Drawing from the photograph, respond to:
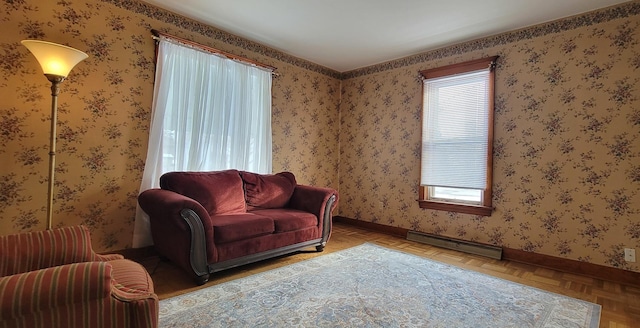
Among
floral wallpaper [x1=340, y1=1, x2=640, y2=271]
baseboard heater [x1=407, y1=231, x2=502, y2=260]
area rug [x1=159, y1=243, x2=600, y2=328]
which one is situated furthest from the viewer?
baseboard heater [x1=407, y1=231, x2=502, y2=260]

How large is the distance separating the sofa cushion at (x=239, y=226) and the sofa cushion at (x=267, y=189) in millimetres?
425

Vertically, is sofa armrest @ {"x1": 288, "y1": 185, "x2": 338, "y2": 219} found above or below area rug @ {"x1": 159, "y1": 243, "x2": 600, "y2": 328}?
above

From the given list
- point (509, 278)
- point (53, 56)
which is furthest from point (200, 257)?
point (509, 278)

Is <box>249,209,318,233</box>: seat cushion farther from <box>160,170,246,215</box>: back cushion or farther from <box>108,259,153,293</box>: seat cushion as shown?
<box>108,259,153,293</box>: seat cushion

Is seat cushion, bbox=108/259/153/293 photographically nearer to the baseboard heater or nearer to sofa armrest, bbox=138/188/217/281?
sofa armrest, bbox=138/188/217/281

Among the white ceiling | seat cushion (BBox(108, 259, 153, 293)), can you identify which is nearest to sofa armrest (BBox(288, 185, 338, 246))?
the white ceiling

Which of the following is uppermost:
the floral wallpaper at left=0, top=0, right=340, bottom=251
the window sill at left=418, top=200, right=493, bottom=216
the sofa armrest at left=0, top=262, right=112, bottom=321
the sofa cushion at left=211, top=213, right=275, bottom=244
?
the floral wallpaper at left=0, top=0, right=340, bottom=251

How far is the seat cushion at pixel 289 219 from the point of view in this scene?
301cm

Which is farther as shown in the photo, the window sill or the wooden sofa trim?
the window sill

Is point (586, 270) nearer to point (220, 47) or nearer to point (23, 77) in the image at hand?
point (220, 47)

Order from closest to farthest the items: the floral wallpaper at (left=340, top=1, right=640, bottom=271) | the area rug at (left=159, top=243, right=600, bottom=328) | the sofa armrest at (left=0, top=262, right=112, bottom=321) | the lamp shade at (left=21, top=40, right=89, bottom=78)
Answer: the sofa armrest at (left=0, top=262, right=112, bottom=321) < the area rug at (left=159, top=243, right=600, bottom=328) < the lamp shade at (left=21, top=40, right=89, bottom=78) < the floral wallpaper at (left=340, top=1, right=640, bottom=271)

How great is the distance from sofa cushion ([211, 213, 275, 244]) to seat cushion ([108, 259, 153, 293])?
39.8 inches

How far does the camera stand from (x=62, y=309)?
97 cm

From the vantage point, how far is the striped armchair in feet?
2.96
